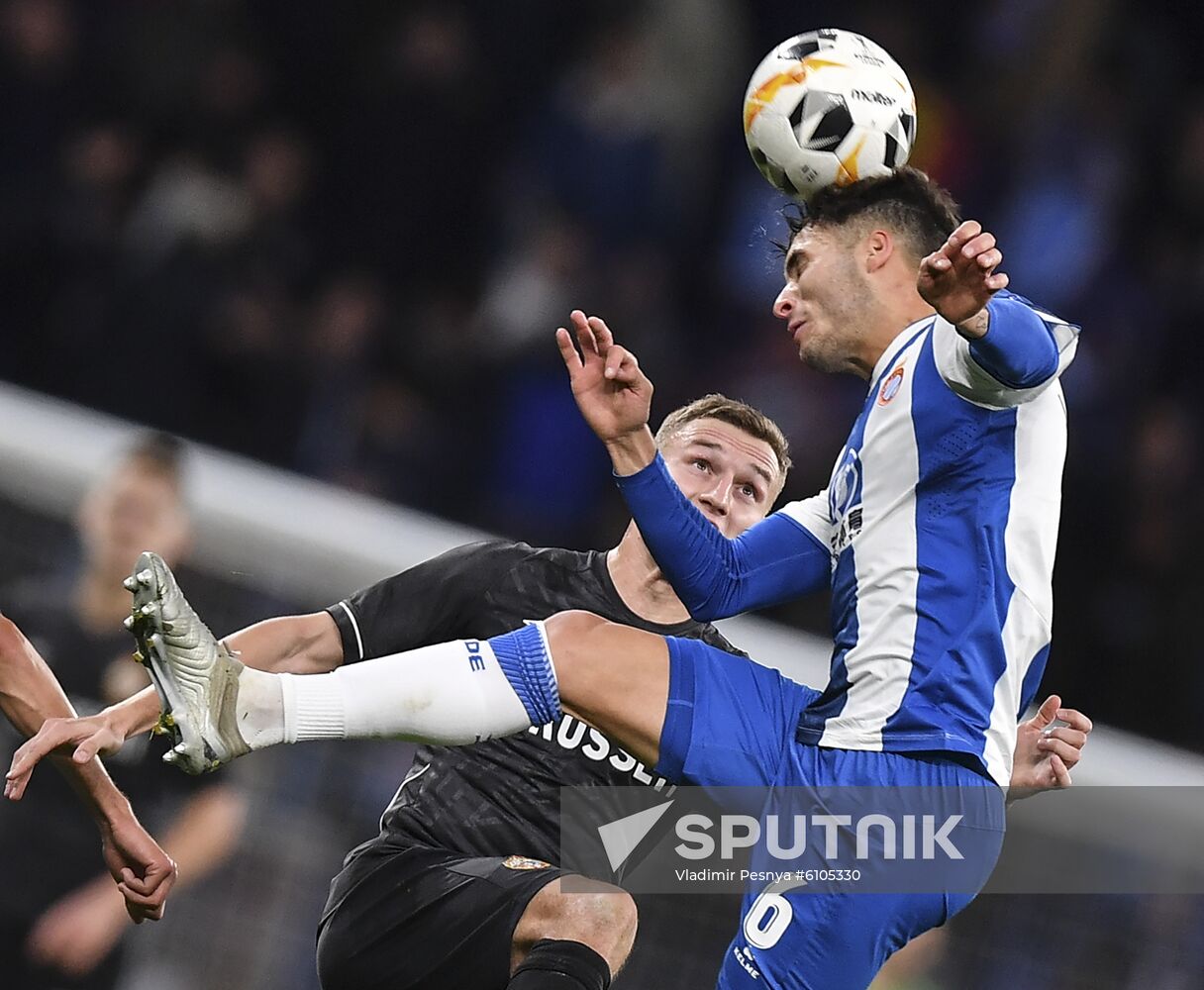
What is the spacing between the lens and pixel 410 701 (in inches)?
123

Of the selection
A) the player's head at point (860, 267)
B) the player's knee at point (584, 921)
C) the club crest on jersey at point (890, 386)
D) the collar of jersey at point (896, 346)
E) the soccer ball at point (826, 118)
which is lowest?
the player's knee at point (584, 921)

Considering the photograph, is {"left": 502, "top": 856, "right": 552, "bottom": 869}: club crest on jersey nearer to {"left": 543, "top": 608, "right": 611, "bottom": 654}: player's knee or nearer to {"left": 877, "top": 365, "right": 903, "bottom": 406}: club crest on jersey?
{"left": 543, "top": 608, "right": 611, "bottom": 654}: player's knee

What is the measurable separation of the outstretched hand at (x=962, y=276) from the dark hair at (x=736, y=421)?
4.92 feet

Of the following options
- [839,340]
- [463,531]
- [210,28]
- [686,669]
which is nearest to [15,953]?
[463,531]

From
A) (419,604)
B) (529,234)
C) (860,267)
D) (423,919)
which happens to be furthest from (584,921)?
(529,234)

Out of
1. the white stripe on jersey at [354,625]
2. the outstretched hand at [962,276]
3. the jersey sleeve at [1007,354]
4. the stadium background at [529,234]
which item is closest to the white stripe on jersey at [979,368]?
the jersey sleeve at [1007,354]

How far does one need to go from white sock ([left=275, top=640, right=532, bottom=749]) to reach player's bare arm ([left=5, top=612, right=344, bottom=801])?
17cm

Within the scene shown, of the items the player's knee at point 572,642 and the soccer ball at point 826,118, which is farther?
the soccer ball at point 826,118

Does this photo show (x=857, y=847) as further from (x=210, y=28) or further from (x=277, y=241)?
(x=210, y=28)

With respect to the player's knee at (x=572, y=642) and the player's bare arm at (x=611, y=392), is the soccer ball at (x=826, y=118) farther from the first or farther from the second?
the player's knee at (x=572, y=642)

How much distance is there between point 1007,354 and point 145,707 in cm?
173

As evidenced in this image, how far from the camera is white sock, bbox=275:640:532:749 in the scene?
3.09m

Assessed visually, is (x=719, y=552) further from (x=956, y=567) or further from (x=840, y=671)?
(x=956, y=567)

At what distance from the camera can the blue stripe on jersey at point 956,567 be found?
127 inches
